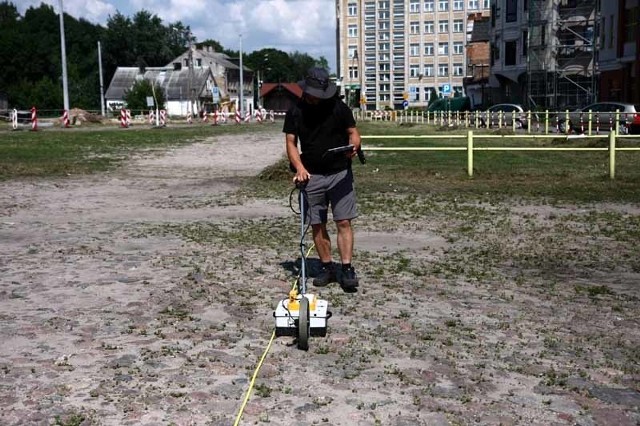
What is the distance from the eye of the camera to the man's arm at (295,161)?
6.69 metres

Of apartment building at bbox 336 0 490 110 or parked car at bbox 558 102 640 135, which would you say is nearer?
parked car at bbox 558 102 640 135

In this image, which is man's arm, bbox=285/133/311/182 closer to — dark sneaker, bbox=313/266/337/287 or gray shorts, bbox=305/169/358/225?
gray shorts, bbox=305/169/358/225

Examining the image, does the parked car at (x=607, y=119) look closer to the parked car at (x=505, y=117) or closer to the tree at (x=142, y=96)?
the parked car at (x=505, y=117)

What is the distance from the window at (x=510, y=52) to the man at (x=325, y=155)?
6000 cm

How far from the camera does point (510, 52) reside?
65000mm

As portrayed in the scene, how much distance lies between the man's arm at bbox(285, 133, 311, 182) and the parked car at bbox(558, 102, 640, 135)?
90.0 ft

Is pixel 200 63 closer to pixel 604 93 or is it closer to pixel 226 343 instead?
pixel 604 93

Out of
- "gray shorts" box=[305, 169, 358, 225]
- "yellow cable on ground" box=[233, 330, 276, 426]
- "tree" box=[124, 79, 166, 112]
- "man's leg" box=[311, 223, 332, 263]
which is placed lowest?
"yellow cable on ground" box=[233, 330, 276, 426]

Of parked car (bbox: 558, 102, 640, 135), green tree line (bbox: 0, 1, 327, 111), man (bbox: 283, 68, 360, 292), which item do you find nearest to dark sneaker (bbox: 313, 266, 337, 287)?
man (bbox: 283, 68, 360, 292)

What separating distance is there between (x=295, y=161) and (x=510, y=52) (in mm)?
61489

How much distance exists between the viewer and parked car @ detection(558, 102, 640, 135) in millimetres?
33344

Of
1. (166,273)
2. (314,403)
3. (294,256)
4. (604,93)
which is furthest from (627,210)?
(604,93)

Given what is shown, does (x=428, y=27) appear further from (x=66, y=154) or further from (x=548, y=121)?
(x=66, y=154)

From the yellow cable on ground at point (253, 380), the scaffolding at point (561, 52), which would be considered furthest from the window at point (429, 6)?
the yellow cable on ground at point (253, 380)
